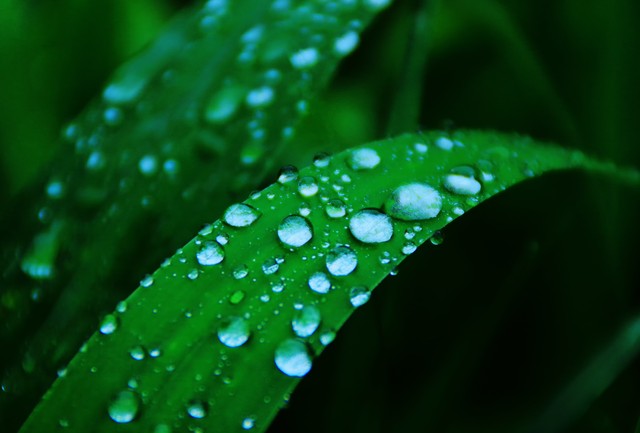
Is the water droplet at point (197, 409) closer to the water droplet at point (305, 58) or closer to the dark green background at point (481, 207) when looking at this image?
the dark green background at point (481, 207)

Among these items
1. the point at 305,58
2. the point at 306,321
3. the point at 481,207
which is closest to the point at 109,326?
the point at 306,321

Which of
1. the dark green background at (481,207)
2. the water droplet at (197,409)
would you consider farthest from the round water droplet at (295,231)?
the dark green background at (481,207)

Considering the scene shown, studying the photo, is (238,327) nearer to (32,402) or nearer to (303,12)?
(32,402)

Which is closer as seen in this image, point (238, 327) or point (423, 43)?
point (238, 327)

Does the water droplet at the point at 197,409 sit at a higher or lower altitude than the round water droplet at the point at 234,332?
lower

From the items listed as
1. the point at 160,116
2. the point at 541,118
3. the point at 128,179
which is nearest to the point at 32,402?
the point at 128,179

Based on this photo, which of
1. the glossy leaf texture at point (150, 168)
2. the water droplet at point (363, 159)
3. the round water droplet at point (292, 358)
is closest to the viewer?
the round water droplet at point (292, 358)
